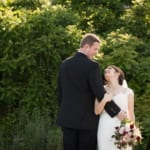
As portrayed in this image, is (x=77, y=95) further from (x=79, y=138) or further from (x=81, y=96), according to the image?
(x=79, y=138)

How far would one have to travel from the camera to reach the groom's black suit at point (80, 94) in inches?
221

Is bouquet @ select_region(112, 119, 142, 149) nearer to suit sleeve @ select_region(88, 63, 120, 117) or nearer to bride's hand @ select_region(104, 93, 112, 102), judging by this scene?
bride's hand @ select_region(104, 93, 112, 102)

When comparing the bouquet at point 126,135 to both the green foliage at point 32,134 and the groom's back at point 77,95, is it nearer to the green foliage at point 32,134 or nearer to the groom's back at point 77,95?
the groom's back at point 77,95

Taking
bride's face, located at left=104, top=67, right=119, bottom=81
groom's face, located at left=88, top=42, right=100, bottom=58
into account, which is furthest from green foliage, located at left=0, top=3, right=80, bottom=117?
groom's face, located at left=88, top=42, right=100, bottom=58

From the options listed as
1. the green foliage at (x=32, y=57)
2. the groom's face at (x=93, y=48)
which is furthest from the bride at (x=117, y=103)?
the green foliage at (x=32, y=57)

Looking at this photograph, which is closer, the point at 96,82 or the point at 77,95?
the point at 96,82

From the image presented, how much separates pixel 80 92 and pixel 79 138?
22.7 inches

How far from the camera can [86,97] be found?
224 inches

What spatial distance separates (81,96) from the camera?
5680mm

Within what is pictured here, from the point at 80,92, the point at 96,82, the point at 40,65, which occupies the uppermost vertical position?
the point at 40,65

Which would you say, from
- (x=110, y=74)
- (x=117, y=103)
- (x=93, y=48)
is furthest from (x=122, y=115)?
(x=93, y=48)

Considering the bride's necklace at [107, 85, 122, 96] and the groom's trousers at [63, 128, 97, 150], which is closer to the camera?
the groom's trousers at [63, 128, 97, 150]

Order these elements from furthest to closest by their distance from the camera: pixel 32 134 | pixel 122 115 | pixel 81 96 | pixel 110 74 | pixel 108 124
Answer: pixel 32 134 → pixel 110 74 → pixel 108 124 → pixel 122 115 → pixel 81 96

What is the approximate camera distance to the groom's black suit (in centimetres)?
560
